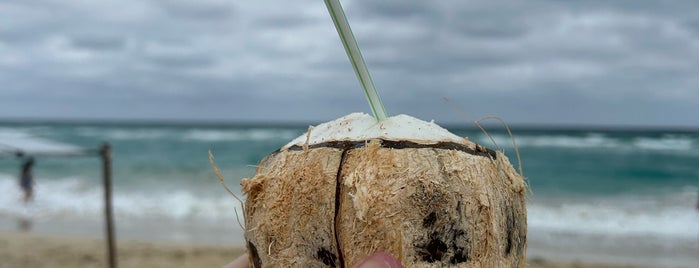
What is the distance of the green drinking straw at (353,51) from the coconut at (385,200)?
0.10 metres

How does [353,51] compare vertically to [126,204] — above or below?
above

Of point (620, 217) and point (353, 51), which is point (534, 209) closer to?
point (620, 217)

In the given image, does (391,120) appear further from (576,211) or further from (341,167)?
(576,211)

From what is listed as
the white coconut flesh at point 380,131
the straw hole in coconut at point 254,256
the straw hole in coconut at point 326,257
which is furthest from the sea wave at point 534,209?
the straw hole in coconut at point 326,257

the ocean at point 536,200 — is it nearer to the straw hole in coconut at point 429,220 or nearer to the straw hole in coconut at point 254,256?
the straw hole in coconut at point 254,256

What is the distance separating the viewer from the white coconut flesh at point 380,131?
181 cm

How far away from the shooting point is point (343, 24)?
5.46 ft

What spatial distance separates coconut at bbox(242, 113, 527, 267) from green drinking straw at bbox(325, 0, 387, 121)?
0.33ft

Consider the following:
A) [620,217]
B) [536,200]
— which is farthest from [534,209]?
[536,200]

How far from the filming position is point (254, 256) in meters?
1.95

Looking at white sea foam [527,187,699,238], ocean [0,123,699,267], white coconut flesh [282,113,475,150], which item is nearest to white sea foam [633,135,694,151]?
ocean [0,123,699,267]

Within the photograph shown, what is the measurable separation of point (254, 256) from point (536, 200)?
629 inches

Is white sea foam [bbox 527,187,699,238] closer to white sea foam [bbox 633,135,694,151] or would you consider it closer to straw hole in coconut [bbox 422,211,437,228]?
straw hole in coconut [bbox 422,211,437,228]

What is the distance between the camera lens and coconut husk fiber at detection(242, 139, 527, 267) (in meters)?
1.69
